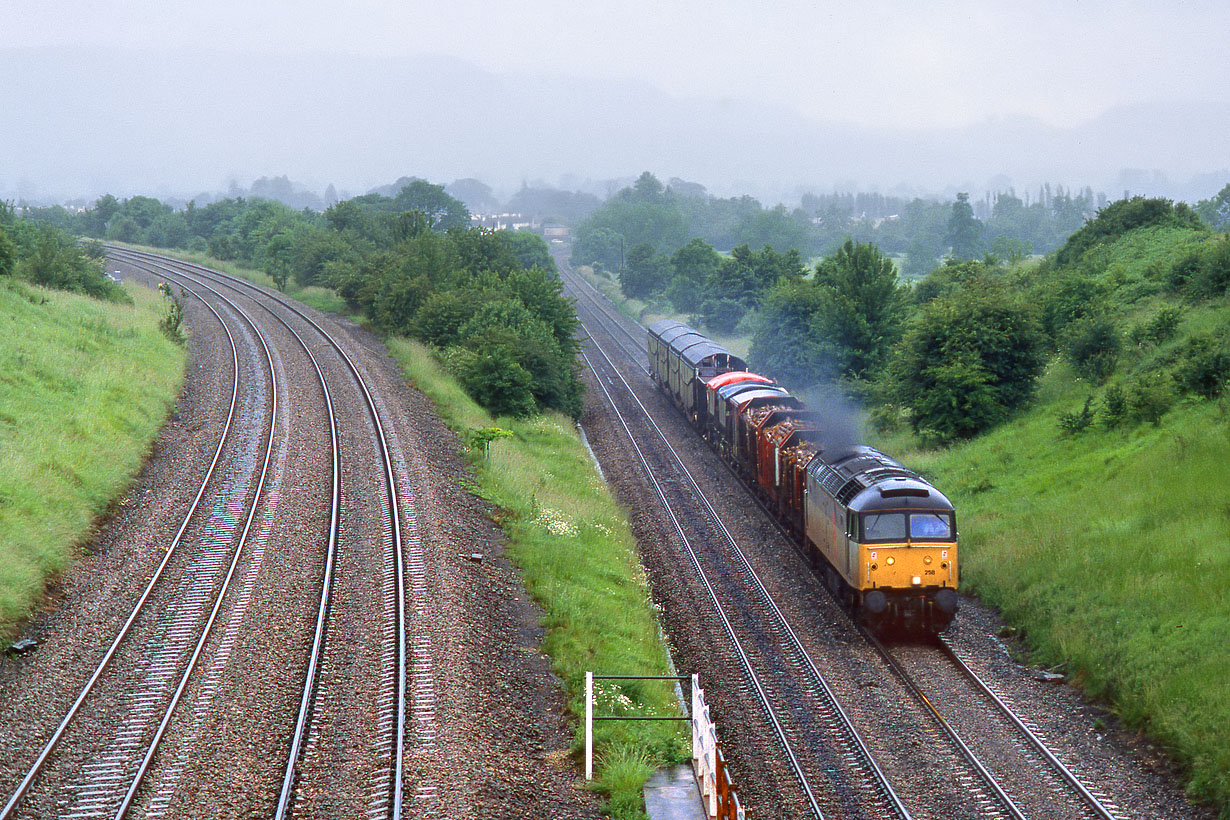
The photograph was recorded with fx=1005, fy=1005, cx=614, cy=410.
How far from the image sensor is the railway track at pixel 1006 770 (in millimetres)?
14648

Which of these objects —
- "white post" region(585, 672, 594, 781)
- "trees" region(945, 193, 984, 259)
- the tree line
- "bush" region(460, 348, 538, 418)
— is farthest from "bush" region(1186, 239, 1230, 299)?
"trees" region(945, 193, 984, 259)

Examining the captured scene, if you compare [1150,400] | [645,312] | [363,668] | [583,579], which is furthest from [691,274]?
[363,668]

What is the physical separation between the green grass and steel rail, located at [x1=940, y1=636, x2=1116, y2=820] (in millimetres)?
1498

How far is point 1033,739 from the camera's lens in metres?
16.6

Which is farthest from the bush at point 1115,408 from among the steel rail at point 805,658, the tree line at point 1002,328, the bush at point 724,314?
the bush at point 724,314

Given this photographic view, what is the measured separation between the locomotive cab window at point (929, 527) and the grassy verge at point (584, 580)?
19.4 feet

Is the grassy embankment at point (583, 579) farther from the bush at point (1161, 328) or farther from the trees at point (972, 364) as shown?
the bush at point (1161, 328)

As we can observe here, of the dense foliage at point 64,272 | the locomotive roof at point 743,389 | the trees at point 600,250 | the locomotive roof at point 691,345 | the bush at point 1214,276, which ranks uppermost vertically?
the trees at point 600,250

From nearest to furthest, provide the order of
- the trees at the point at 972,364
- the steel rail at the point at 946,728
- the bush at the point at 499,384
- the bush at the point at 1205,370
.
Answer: the steel rail at the point at 946,728 → the bush at the point at 1205,370 → the trees at the point at 972,364 → the bush at the point at 499,384

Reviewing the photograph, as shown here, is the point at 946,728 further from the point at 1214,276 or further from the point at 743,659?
the point at 1214,276

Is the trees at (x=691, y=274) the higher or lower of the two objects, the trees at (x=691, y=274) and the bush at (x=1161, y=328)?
the higher

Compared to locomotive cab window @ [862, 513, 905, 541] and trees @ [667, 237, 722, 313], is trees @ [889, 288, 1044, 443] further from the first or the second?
trees @ [667, 237, 722, 313]

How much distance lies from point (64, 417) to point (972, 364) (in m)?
28.4

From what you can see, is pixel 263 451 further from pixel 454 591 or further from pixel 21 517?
pixel 454 591
